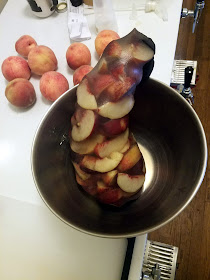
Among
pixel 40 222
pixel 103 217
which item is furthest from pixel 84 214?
pixel 40 222

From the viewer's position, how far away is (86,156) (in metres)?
0.45

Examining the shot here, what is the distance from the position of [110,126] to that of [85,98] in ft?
0.20

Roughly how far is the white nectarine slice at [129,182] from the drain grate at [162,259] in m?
0.33

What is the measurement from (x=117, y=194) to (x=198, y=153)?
0.50ft

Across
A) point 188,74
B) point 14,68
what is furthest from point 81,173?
point 188,74

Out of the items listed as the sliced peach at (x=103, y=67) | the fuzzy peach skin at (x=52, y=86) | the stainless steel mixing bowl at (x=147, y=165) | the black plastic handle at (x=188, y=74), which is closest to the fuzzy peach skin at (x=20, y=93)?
the fuzzy peach skin at (x=52, y=86)

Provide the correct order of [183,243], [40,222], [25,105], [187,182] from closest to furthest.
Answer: [187,182] → [40,222] → [25,105] → [183,243]

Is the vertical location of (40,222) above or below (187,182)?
below

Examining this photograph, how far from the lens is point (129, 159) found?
0.45 m

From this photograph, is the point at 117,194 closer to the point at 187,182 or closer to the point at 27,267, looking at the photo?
the point at 187,182

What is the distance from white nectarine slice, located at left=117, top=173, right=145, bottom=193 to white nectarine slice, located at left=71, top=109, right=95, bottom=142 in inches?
3.6

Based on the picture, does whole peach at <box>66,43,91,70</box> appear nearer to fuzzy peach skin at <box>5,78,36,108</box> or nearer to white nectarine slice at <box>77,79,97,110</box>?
fuzzy peach skin at <box>5,78,36,108</box>

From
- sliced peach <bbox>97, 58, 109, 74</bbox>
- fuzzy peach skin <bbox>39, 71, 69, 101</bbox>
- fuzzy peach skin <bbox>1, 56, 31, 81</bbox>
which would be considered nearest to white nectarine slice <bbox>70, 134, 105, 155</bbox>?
sliced peach <bbox>97, 58, 109, 74</bbox>

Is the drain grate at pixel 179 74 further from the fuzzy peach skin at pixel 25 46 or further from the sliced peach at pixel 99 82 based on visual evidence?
the sliced peach at pixel 99 82
